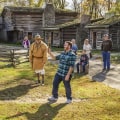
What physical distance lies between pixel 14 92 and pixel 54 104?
6.66 ft

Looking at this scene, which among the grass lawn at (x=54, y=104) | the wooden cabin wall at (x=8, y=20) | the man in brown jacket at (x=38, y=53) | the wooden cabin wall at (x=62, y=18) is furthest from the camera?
the wooden cabin wall at (x=8, y=20)

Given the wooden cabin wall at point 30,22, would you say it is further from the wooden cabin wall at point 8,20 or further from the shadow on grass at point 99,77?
the shadow on grass at point 99,77

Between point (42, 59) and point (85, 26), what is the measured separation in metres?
23.8

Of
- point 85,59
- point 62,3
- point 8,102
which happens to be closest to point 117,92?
point 8,102

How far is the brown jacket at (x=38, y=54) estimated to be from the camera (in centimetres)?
1187

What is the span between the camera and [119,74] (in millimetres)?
15547

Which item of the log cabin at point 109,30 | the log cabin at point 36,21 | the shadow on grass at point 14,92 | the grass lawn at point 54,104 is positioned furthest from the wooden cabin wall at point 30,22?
the shadow on grass at point 14,92

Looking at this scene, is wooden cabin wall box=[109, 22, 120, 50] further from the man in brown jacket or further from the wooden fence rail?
the man in brown jacket

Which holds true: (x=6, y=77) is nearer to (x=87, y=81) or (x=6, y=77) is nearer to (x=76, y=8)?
(x=87, y=81)

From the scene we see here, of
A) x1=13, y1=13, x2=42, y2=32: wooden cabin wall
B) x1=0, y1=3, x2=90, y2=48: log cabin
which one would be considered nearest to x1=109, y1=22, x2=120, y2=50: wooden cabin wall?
x1=0, y1=3, x2=90, y2=48: log cabin

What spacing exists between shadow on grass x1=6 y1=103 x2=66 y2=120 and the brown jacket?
9.78ft

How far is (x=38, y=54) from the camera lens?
11945mm

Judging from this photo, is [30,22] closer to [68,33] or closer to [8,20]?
[8,20]

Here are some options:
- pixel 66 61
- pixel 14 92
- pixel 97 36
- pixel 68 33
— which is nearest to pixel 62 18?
pixel 68 33
